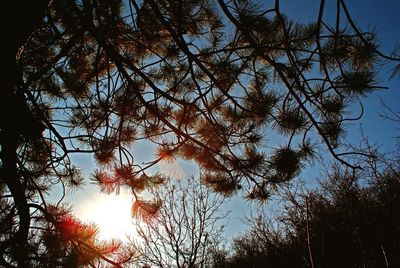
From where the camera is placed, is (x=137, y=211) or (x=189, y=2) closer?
(x=189, y=2)

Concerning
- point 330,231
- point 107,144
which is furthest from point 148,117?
point 330,231

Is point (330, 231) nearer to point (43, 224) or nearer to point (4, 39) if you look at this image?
point (43, 224)

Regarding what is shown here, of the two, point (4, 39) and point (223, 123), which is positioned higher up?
point (223, 123)

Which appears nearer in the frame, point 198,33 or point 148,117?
point 198,33

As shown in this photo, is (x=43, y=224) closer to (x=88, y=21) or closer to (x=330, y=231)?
(x=88, y=21)

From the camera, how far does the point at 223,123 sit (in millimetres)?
2459

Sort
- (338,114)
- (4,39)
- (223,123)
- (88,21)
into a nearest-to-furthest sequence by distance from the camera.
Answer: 1. (4,39)
2. (88,21)
3. (338,114)
4. (223,123)

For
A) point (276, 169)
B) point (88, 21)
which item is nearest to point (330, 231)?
point (276, 169)

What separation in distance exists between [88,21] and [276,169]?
61.6 inches

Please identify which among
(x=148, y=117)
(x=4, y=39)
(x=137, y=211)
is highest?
(x=148, y=117)

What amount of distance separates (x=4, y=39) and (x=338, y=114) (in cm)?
183

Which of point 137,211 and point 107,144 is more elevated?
point 107,144

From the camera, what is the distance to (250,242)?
1270cm

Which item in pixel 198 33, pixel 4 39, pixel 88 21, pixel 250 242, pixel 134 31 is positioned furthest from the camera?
pixel 250 242
